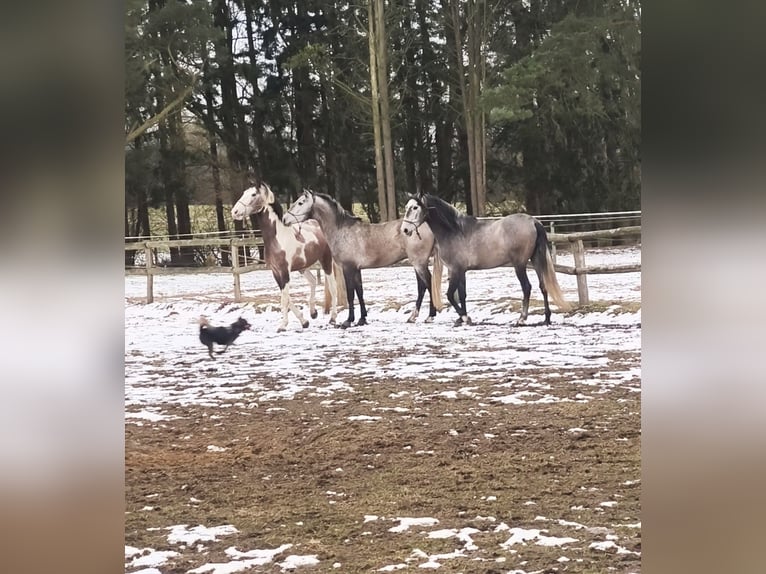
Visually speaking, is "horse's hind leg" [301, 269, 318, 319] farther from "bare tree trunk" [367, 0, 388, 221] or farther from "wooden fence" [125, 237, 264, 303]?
"bare tree trunk" [367, 0, 388, 221]

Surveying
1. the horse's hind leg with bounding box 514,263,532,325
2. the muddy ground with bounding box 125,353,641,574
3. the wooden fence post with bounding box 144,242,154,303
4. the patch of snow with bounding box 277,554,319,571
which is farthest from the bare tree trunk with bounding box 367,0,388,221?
the patch of snow with bounding box 277,554,319,571

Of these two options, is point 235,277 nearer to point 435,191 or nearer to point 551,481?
point 435,191

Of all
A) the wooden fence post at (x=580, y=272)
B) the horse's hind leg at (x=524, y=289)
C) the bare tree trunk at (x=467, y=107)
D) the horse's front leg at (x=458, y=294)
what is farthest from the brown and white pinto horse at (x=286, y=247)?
the wooden fence post at (x=580, y=272)

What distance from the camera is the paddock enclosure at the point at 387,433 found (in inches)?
118

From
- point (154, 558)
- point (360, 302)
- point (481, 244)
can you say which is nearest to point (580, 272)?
point (481, 244)

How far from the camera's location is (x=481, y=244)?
322cm

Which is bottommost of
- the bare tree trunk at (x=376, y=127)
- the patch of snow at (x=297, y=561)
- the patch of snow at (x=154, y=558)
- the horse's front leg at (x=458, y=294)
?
the patch of snow at (x=297, y=561)

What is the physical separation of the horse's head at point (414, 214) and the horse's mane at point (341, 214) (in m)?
0.21

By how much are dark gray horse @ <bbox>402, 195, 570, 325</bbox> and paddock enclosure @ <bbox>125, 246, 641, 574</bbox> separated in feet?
0.16

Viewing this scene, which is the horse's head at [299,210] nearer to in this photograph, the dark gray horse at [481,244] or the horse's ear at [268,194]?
the horse's ear at [268,194]

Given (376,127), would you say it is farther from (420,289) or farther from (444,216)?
(420,289)

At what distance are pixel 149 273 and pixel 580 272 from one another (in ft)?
6.22
